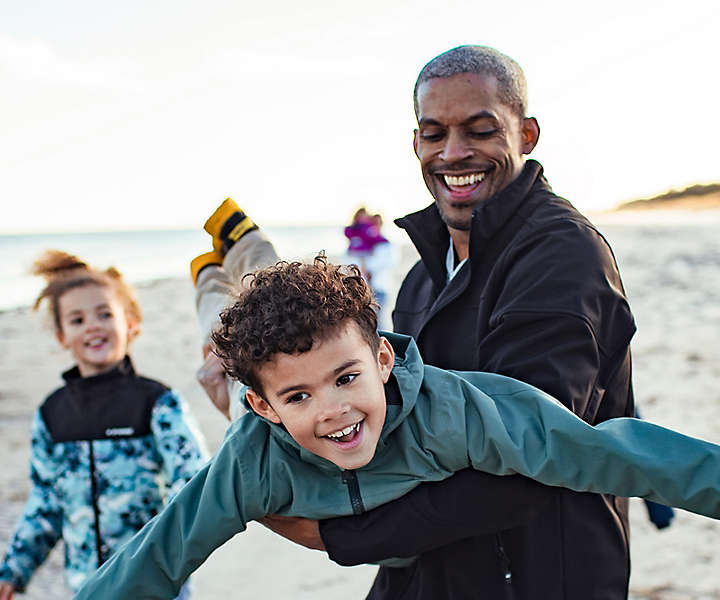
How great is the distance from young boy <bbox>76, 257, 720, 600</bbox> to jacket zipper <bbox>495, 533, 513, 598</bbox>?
11.2 inches

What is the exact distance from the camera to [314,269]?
1.77 meters

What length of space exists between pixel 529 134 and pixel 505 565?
1223mm

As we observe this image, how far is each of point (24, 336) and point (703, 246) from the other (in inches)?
516

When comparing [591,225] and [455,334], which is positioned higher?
[591,225]

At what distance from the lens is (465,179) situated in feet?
7.41

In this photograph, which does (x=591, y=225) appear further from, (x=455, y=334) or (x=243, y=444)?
(x=243, y=444)

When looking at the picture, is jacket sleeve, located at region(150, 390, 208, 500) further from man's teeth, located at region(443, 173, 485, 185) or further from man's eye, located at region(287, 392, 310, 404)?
man's teeth, located at region(443, 173, 485, 185)

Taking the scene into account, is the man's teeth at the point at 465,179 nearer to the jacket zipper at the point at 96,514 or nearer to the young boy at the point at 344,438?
the young boy at the point at 344,438

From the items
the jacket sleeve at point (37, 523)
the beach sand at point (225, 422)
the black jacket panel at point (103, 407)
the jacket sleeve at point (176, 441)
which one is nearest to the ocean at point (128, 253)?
the black jacket panel at point (103, 407)

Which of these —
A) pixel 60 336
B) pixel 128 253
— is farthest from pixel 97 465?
pixel 128 253

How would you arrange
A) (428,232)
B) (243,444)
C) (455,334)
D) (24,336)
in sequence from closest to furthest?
(243,444), (455,334), (428,232), (24,336)

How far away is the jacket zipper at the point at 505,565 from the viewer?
1860 mm

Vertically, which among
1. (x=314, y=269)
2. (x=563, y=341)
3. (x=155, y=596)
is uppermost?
(x=314, y=269)

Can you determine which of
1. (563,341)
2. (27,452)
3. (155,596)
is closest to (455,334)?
(563,341)
